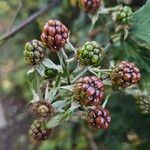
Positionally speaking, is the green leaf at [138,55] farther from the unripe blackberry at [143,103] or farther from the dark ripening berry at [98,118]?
the dark ripening berry at [98,118]

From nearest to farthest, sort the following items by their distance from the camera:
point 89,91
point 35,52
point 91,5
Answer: point 89,91, point 35,52, point 91,5

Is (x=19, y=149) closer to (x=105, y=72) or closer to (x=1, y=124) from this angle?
(x=1, y=124)

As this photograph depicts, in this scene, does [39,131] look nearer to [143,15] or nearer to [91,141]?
[143,15]

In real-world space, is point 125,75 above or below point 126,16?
below

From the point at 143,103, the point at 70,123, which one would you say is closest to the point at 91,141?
the point at 70,123

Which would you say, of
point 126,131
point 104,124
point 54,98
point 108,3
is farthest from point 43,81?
point 126,131

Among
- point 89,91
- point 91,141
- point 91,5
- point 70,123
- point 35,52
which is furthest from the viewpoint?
point 91,141
